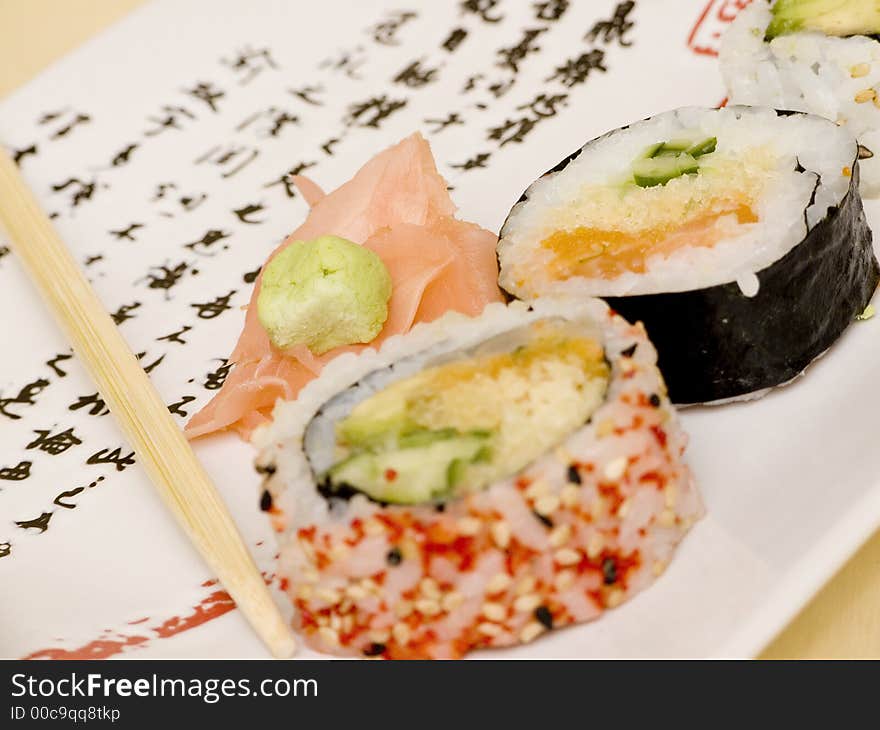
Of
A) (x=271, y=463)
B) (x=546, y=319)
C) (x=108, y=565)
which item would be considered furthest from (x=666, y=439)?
(x=108, y=565)

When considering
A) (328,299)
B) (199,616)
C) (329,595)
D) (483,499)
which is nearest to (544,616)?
(483,499)

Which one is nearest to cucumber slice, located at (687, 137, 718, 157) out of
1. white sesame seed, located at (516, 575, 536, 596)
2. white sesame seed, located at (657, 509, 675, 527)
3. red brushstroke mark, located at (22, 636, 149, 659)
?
white sesame seed, located at (657, 509, 675, 527)

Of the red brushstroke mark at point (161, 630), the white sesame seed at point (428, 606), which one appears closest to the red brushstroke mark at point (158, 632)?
the red brushstroke mark at point (161, 630)

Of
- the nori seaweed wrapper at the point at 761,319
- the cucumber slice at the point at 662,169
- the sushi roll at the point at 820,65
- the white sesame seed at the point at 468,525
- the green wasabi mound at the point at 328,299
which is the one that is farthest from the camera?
the sushi roll at the point at 820,65

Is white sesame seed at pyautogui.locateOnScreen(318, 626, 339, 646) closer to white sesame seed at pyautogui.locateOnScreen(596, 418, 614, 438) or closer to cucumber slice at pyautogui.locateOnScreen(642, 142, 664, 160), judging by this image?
white sesame seed at pyautogui.locateOnScreen(596, 418, 614, 438)

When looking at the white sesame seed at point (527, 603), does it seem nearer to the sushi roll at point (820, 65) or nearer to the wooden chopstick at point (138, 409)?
the wooden chopstick at point (138, 409)

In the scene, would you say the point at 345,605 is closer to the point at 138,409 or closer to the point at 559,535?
the point at 559,535
